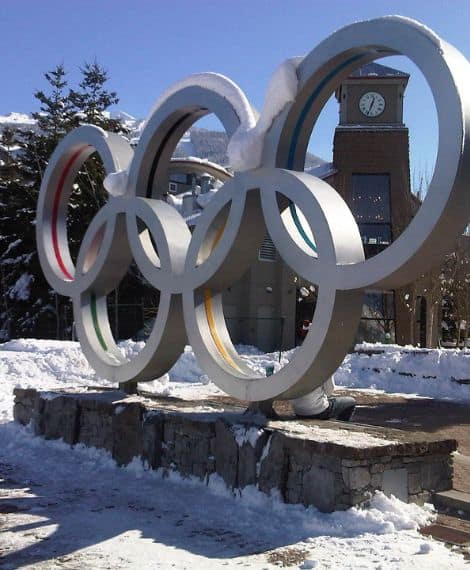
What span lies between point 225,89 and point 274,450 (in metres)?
4.18

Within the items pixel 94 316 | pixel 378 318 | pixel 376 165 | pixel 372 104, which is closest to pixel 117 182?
pixel 94 316

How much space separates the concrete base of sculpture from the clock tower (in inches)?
792

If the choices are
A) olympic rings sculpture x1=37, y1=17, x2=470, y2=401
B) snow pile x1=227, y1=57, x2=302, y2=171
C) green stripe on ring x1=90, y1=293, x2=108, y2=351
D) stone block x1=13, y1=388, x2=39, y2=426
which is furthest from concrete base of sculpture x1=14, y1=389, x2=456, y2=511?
snow pile x1=227, y1=57, x2=302, y2=171

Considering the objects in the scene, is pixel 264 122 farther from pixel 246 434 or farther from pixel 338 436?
pixel 338 436

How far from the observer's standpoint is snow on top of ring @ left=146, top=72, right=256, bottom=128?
8070 millimetres

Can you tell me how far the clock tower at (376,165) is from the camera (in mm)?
28125

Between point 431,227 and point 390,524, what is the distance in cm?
231

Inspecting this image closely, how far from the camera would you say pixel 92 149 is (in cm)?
1096

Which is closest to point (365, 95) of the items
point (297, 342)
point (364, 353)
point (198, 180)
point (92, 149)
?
point (198, 180)

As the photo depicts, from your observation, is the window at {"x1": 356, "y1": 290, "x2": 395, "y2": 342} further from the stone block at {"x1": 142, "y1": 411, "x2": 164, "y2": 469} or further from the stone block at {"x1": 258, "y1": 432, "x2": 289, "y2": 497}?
the stone block at {"x1": 258, "y1": 432, "x2": 289, "y2": 497}

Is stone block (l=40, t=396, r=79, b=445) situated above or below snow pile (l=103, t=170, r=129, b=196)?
below

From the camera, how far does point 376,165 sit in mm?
28875

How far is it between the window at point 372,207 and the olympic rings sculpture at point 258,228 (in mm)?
18790

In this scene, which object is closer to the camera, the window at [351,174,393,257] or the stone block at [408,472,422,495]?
the stone block at [408,472,422,495]
